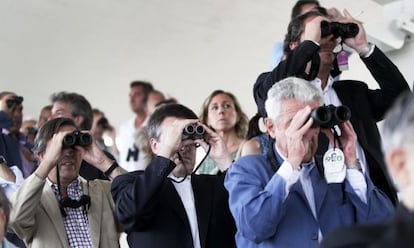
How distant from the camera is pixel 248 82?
721 cm

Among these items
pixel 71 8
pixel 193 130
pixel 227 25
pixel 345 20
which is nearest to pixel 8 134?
pixel 193 130

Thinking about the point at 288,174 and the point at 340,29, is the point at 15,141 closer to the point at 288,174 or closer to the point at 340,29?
the point at 340,29

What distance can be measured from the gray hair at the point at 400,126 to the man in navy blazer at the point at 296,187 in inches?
31.3

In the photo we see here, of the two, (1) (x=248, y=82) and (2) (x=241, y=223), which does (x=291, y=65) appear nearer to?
(2) (x=241, y=223)

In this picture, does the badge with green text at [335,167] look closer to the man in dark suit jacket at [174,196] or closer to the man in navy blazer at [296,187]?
the man in navy blazer at [296,187]

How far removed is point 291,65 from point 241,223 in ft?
2.50

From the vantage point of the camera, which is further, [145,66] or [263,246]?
[145,66]

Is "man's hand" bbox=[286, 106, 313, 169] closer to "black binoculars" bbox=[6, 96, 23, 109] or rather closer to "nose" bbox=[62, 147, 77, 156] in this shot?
"nose" bbox=[62, 147, 77, 156]

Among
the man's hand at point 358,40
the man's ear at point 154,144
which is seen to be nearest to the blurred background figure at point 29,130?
the man's ear at point 154,144

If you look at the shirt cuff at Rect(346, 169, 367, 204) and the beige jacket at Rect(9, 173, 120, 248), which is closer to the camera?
the shirt cuff at Rect(346, 169, 367, 204)

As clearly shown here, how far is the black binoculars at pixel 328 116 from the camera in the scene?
2227 mm

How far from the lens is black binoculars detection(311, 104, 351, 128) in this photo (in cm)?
223

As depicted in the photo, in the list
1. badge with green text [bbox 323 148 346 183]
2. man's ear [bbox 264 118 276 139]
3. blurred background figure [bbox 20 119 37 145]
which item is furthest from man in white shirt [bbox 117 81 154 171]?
badge with green text [bbox 323 148 346 183]

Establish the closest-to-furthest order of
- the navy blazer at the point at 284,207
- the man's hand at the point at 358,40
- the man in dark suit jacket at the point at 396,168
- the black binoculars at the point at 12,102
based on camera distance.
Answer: the man in dark suit jacket at the point at 396,168 → the navy blazer at the point at 284,207 → the man's hand at the point at 358,40 → the black binoculars at the point at 12,102
